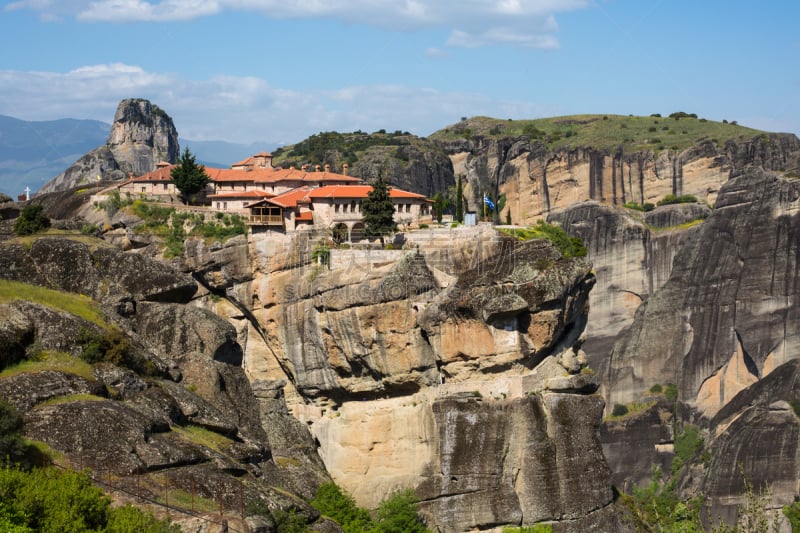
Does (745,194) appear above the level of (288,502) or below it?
above

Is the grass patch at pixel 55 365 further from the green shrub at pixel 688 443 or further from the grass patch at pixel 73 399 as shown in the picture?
the green shrub at pixel 688 443

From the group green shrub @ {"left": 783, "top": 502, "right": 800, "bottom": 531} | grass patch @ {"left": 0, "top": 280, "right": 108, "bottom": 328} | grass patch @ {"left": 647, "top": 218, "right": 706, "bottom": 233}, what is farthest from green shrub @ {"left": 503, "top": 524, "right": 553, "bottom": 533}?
grass patch @ {"left": 647, "top": 218, "right": 706, "bottom": 233}

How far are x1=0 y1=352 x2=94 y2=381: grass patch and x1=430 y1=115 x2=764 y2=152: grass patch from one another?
9895 cm

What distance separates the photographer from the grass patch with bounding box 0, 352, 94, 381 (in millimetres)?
51719

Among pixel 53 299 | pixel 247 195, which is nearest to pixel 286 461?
pixel 53 299

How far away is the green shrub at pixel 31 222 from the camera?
73312 millimetres

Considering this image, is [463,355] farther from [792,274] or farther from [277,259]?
[792,274]

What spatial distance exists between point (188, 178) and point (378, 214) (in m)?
14.4

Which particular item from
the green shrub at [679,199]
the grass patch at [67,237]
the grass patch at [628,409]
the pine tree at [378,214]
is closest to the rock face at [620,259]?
the green shrub at [679,199]

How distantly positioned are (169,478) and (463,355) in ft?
88.5

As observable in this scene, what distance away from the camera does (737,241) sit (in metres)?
123

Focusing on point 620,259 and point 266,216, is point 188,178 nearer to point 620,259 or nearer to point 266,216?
point 266,216

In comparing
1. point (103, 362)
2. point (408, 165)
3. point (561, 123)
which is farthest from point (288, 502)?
point (561, 123)

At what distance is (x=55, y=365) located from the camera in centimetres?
5291
